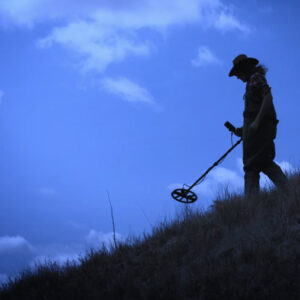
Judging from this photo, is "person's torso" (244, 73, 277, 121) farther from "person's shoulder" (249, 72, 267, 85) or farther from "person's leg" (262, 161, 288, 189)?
"person's leg" (262, 161, 288, 189)

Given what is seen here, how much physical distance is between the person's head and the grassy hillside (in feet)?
5.55

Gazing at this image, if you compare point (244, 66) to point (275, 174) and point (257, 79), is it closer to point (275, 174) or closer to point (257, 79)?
point (257, 79)

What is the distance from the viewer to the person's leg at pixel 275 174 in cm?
600

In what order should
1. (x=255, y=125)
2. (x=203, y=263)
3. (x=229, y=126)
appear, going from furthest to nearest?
(x=229, y=126) → (x=255, y=125) → (x=203, y=263)

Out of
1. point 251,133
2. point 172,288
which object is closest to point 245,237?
point 172,288

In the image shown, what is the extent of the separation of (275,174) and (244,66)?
160 centimetres

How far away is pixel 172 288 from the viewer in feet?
14.6

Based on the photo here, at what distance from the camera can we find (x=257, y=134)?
607 cm

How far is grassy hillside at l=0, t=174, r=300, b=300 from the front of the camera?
4285 mm

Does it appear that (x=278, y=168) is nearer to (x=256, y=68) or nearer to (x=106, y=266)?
(x=256, y=68)

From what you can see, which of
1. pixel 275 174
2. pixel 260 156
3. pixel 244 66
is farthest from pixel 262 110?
pixel 275 174

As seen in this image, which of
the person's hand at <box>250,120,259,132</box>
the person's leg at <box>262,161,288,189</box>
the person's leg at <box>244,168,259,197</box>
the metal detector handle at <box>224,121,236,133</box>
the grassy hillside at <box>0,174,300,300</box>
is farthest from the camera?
the metal detector handle at <box>224,121,236,133</box>

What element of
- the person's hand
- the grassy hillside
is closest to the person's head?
the person's hand

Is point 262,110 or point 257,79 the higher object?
point 257,79
